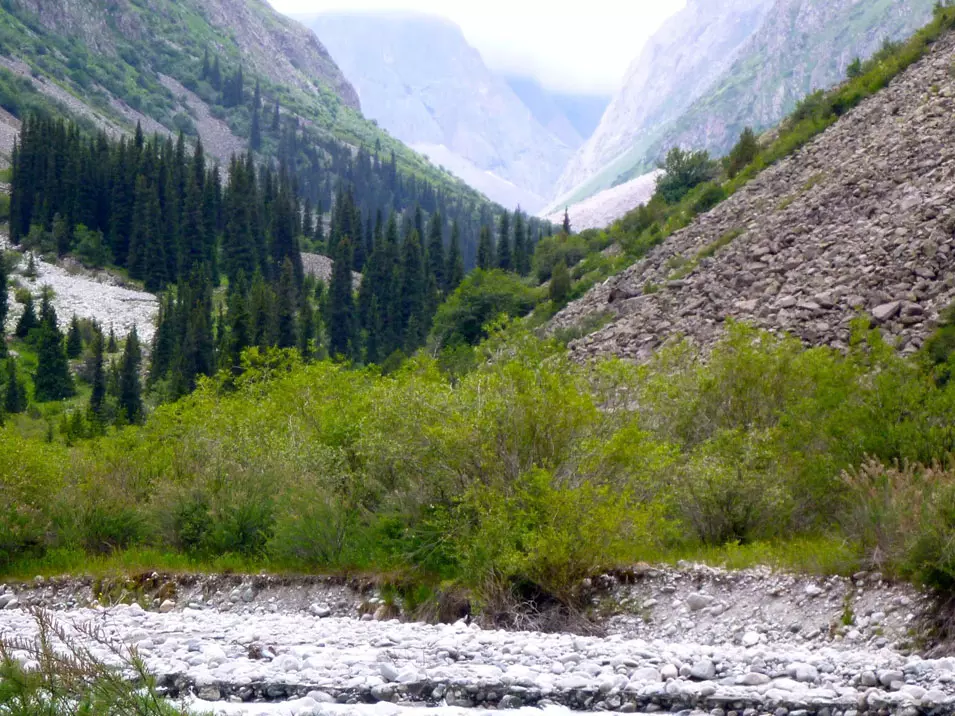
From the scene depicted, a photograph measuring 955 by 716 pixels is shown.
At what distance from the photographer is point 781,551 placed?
1733cm

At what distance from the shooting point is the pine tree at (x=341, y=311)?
Answer: 10150 centimetres

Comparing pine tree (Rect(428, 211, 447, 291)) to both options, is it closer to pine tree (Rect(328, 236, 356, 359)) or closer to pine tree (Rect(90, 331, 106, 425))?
pine tree (Rect(328, 236, 356, 359))

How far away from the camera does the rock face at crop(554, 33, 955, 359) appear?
106ft

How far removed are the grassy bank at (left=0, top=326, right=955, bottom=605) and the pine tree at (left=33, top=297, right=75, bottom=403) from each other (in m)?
50.8

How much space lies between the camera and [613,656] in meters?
12.8


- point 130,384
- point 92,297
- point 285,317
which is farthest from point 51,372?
point 92,297

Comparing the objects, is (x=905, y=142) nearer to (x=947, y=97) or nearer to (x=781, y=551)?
(x=947, y=97)

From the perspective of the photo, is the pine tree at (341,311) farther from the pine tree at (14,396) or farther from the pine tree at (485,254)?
the pine tree at (14,396)

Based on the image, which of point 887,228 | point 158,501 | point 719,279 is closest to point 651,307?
point 719,279

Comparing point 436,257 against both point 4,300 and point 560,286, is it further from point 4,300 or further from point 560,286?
point 560,286

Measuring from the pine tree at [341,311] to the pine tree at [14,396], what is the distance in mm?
32511

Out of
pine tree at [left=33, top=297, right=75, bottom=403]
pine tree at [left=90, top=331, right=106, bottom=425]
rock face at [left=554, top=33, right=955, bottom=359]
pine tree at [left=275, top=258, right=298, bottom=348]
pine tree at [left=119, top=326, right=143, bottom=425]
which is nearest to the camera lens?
rock face at [left=554, top=33, right=955, bottom=359]

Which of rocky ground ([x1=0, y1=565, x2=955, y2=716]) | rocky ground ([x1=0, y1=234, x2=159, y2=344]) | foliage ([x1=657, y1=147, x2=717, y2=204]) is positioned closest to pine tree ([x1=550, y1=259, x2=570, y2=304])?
foliage ([x1=657, y1=147, x2=717, y2=204])

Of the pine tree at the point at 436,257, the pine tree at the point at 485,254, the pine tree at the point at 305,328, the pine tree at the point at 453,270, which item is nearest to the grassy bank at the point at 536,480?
the pine tree at the point at 305,328
